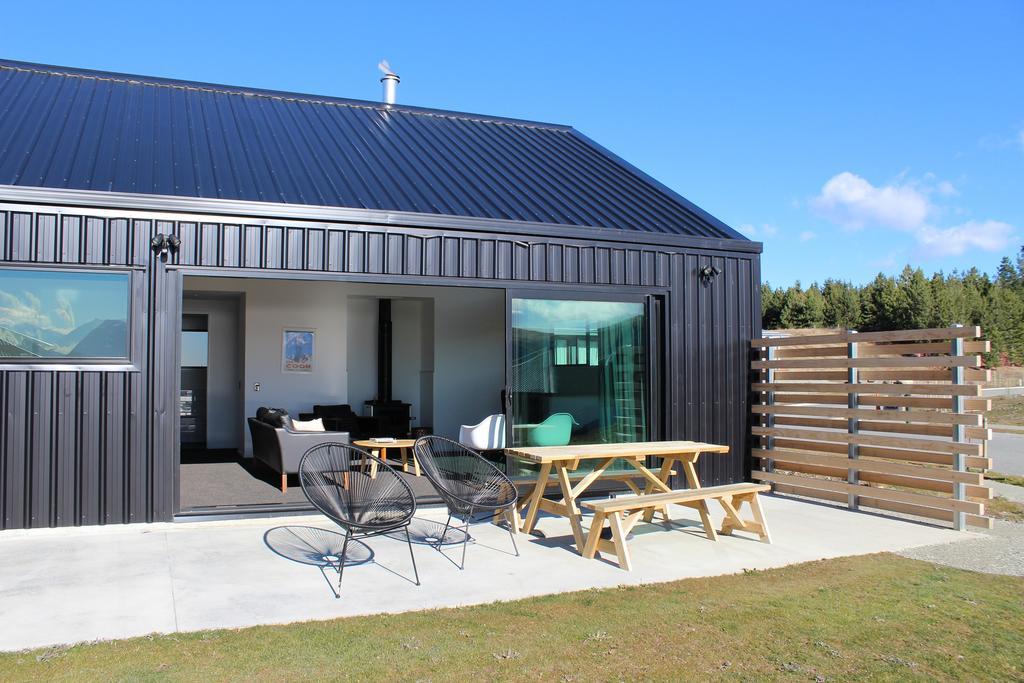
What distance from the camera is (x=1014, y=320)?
43.2 m

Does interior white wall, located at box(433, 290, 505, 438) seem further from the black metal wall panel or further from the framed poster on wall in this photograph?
the black metal wall panel

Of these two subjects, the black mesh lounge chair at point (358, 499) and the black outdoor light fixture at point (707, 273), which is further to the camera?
the black outdoor light fixture at point (707, 273)

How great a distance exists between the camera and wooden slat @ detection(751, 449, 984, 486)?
22.0 feet

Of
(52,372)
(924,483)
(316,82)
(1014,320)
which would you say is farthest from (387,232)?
(1014,320)

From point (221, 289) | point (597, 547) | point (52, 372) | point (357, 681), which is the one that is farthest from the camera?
point (221, 289)

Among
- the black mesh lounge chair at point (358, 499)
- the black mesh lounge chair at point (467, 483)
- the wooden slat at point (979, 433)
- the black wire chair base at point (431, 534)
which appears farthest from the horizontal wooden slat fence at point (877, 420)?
the black mesh lounge chair at point (358, 499)

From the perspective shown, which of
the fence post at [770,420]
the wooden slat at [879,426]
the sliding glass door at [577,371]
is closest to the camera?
the wooden slat at [879,426]

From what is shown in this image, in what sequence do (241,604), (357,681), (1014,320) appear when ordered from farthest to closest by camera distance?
(1014,320) < (241,604) < (357,681)

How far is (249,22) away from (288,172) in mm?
7103

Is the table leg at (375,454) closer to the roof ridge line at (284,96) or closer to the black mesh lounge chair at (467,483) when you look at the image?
the black mesh lounge chair at (467,483)

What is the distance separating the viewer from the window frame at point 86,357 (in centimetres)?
604

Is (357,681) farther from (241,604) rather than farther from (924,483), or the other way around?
(924,483)

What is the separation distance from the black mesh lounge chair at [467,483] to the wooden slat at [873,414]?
3.46 meters

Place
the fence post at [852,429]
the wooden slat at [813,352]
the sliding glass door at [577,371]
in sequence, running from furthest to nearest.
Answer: the wooden slat at [813,352]
the sliding glass door at [577,371]
the fence post at [852,429]
